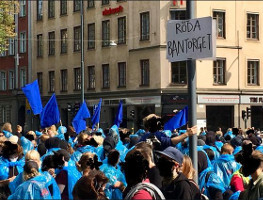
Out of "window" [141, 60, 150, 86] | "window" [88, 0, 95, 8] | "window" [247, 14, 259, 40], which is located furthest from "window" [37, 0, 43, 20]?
"window" [247, 14, 259, 40]

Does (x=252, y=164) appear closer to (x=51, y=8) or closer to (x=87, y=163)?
(x=87, y=163)

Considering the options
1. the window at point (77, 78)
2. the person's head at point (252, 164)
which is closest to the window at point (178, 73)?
the window at point (77, 78)

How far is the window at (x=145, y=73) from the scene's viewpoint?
136ft

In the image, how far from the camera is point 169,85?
40.4m

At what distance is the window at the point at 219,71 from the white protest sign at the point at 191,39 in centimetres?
3385

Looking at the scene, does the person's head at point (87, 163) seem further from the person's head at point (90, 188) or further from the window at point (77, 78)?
the window at point (77, 78)

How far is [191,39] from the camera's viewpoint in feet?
24.6

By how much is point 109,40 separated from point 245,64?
31.9 ft

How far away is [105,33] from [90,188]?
39639mm

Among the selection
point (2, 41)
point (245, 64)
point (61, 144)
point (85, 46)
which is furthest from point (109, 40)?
point (61, 144)

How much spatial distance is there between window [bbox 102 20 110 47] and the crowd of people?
108 ft

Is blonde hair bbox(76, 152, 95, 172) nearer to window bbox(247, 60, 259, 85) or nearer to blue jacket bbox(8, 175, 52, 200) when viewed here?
blue jacket bbox(8, 175, 52, 200)

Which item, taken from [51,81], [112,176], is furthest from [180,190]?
[51,81]

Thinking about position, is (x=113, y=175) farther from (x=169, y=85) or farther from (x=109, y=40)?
(x=109, y=40)
